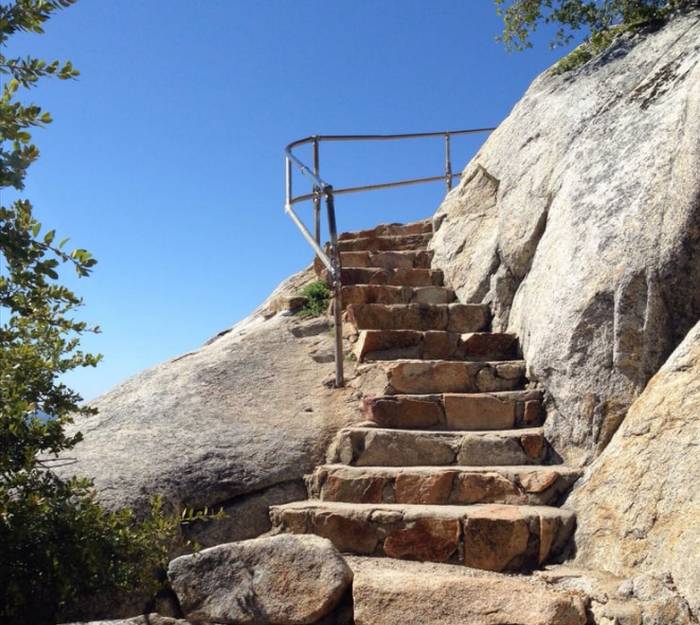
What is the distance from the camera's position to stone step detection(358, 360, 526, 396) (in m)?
4.81

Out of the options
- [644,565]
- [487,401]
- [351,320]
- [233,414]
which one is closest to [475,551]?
[644,565]

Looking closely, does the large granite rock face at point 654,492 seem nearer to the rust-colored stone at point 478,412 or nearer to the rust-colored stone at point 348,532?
the rust-colored stone at point 478,412

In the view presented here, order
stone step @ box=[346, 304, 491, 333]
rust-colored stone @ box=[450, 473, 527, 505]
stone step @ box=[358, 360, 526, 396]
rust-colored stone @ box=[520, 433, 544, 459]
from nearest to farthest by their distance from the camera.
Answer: rust-colored stone @ box=[450, 473, 527, 505]
rust-colored stone @ box=[520, 433, 544, 459]
stone step @ box=[358, 360, 526, 396]
stone step @ box=[346, 304, 491, 333]

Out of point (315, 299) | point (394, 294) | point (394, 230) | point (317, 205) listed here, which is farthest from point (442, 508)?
point (394, 230)

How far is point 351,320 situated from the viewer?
18.4 ft

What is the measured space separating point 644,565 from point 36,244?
2.62 m

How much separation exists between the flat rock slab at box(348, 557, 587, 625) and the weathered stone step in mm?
3252

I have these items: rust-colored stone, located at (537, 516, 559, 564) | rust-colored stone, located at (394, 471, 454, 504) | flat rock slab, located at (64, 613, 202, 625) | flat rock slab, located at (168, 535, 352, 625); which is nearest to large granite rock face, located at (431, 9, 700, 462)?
rust-colored stone, located at (537, 516, 559, 564)

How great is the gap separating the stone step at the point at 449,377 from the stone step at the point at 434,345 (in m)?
0.27

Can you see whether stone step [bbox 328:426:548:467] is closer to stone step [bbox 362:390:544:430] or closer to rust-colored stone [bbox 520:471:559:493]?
stone step [bbox 362:390:544:430]

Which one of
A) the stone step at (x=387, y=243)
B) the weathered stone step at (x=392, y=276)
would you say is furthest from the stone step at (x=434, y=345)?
the stone step at (x=387, y=243)

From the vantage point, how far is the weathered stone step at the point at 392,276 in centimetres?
623

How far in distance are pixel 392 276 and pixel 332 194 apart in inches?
47.4

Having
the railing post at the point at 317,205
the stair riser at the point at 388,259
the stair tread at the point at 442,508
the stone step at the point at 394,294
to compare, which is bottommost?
the stair tread at the point at 442,508
